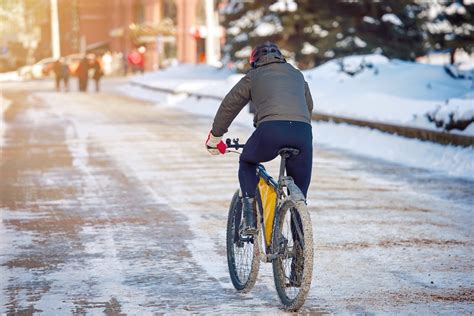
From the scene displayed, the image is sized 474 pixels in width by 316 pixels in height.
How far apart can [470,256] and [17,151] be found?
40.0ft

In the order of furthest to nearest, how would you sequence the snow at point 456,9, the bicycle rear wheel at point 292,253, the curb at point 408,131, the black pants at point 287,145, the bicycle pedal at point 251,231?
the snow at point 456,9 < the curb at point 408,131 < the bicycle pedal at point 251,231 < the black pants at point 287,145 < the bicycle rear wheel at point 292,253

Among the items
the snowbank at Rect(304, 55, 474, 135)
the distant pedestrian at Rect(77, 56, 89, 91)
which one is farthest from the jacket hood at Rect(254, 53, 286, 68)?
the distant pedestrian at Rect(77, 56, 89, 91)

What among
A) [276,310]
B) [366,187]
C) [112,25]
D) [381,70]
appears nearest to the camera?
[276,310]

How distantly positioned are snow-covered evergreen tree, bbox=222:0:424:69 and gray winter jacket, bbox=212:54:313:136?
30048 mm

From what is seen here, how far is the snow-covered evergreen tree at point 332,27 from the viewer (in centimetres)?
3734

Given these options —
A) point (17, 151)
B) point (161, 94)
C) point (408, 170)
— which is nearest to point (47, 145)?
point (17, 151)

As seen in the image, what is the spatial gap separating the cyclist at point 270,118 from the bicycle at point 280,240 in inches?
2.8

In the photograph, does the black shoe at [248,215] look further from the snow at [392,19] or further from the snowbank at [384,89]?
the snow at [392,19]

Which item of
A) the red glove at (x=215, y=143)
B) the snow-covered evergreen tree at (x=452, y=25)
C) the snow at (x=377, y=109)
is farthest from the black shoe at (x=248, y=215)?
the snow-covered evergreen tree at (x=452, y=25)

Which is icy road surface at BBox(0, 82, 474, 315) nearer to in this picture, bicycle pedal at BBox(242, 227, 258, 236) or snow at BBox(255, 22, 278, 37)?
bicycle pedal at BBox(242, 227, 258, 236)

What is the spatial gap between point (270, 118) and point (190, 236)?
319cm

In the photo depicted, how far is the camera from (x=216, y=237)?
31.7 ft

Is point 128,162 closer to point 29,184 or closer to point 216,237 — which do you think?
point 29,184

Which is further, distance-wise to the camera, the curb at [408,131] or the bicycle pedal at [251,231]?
the curb at [408,131]
